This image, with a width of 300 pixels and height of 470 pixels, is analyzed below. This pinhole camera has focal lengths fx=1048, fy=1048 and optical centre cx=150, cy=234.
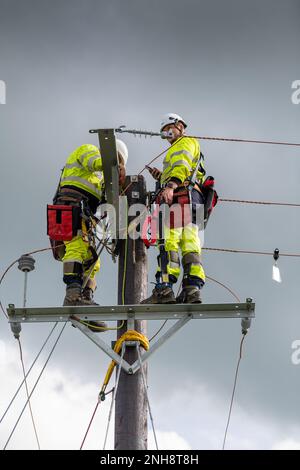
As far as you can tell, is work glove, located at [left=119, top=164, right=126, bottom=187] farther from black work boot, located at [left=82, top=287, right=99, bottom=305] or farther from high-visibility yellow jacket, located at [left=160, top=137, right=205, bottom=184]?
black work boot, located at [left=82, top=287, right=99, bottom=305]

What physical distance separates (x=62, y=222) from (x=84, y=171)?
83 centimetres

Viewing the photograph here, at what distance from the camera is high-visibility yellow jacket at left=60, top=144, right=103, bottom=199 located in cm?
1144

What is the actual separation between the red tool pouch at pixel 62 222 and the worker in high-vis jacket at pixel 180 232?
1.01 metres

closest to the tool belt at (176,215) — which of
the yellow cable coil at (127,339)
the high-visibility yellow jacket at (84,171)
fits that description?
the high-visibility yellow jacket at (84,171)

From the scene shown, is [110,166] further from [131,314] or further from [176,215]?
[131,314]

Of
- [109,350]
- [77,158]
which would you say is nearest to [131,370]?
[109,350]

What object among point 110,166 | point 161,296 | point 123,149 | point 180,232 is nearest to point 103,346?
point 161,296

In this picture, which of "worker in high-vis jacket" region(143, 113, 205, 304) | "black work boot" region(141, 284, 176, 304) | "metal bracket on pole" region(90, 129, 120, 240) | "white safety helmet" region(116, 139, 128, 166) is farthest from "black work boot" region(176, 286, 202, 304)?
"white safety helmet" region(116, 139, 128, 166)

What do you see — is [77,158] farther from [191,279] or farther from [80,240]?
[191,279]

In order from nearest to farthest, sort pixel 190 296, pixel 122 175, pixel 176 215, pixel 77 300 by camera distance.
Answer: pixel 190 296, pixel 77 300, pixel 176 215, pixel 122 175

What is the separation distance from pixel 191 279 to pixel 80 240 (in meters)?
1.49

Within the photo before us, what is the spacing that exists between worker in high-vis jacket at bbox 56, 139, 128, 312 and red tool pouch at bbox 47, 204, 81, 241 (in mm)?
82

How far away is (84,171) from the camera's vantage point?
11586 mm

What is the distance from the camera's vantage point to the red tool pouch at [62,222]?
11008mm
